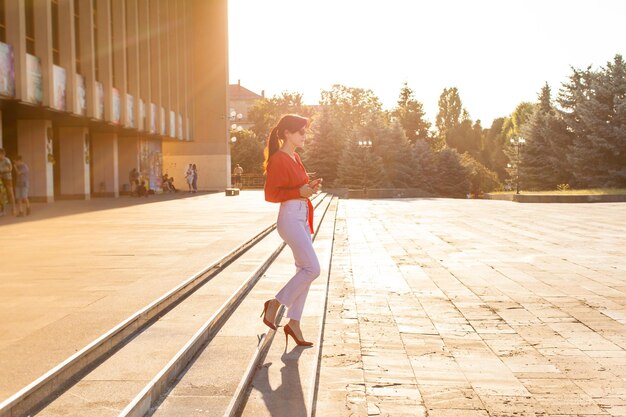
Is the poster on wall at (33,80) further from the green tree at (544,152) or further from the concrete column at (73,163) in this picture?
the green tree at (544,152)

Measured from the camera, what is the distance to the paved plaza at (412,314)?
4.12 m

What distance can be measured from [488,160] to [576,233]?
281ft

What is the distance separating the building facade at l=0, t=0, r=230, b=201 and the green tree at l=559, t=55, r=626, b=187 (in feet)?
82.8

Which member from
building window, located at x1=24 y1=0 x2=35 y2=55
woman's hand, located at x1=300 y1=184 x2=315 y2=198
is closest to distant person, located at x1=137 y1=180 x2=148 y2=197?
building window, located at x1=24 y1=0 x2=35 y2=55

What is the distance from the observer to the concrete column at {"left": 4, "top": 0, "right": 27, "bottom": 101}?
20.6m

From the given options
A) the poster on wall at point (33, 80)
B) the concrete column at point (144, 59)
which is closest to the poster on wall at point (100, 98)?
the poster on wall at point (33, 80)

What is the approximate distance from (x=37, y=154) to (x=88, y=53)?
16.0ft

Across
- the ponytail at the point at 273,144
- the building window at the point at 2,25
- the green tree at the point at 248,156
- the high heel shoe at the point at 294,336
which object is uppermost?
the building window at the point at 2,25

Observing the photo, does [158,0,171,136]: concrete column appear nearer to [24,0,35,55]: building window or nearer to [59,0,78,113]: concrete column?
[59,0,78,113]: concrete column

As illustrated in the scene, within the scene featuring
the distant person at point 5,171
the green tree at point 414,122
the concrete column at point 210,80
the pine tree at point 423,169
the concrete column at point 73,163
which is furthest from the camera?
the green tree at point 414,122

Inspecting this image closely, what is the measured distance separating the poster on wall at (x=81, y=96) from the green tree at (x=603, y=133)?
29.9m

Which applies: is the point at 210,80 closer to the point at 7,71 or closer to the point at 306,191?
the point at 7,71

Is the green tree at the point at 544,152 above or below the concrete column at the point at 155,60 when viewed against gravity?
below

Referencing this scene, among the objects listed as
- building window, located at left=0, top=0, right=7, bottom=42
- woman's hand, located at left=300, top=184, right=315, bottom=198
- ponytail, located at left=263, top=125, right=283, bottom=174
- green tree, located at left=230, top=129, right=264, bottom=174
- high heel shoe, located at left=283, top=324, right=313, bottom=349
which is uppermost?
building window, located at left=0, top=0, right=7, bottom=42
